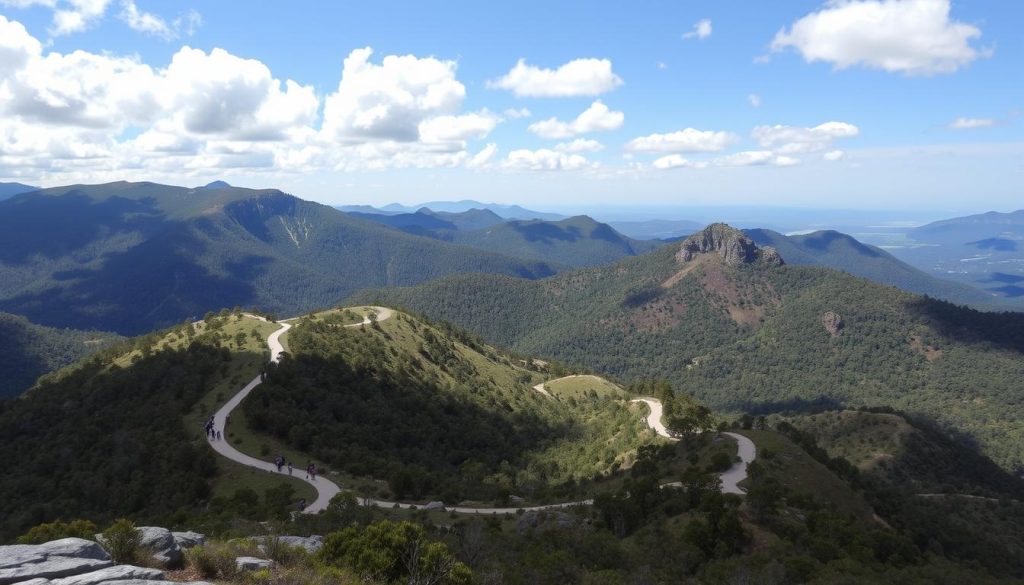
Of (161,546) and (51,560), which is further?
(161,546)

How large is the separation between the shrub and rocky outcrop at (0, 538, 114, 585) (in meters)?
0.80

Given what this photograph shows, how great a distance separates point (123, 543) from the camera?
21438mm

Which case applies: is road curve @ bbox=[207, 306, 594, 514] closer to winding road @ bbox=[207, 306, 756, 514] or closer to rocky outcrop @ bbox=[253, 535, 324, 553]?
winding road @ bbox=[207, 306, 756, 514]

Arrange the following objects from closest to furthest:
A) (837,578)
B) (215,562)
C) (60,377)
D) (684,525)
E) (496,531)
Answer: (215,562), (837,578), (496,531), (684,525), (60,377)

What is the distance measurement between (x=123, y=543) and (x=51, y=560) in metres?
2.56

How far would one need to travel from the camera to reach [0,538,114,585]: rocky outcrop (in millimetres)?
18047

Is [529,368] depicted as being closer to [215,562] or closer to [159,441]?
[159,441]

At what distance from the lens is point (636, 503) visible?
54125mm

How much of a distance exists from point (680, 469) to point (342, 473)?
4138cm

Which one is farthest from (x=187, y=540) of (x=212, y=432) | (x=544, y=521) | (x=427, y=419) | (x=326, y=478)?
(x=427, y=419)

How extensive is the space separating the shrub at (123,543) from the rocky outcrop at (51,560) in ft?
2.63

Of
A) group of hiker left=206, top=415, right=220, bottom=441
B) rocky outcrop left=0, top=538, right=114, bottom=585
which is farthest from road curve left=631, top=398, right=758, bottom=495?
group of hiker left=206, top=415, right=220, bottom=441

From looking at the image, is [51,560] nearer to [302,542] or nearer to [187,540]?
[187,540]

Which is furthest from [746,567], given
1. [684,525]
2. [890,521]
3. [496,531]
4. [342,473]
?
[342,473]
